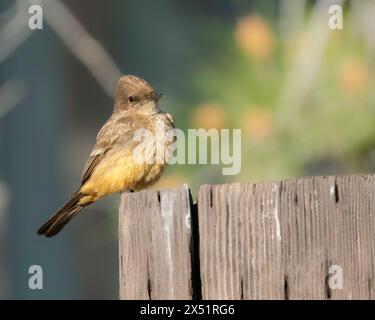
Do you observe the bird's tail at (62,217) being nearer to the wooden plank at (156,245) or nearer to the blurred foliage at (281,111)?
the blurred foliage at (281,111)

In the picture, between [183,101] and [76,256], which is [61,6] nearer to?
[183,101]

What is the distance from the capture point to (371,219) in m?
3.13

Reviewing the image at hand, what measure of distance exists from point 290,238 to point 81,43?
3863 mm

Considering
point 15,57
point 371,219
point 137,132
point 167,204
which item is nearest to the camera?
point 371,219

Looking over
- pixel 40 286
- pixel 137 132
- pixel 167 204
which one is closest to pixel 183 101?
pixel 137 132

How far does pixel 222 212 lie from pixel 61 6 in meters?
3.94

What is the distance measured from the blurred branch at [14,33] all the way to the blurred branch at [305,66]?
160cm

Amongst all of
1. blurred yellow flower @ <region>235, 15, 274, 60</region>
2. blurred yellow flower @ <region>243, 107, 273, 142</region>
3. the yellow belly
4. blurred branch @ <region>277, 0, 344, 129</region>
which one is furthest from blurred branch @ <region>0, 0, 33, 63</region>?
blurred branch @ <region>277, 0, 344, 129</region>

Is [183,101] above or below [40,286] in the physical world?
above

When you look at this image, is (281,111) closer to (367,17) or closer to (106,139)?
(367,17)

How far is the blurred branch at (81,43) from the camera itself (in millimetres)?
6812

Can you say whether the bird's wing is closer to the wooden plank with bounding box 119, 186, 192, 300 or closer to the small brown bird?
the small brown bird

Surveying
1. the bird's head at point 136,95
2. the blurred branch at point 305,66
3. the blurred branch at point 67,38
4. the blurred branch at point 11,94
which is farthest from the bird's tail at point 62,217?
the blurred branch at point 305,66
